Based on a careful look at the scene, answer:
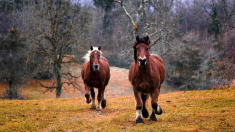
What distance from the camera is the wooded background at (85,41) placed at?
21.3 metres

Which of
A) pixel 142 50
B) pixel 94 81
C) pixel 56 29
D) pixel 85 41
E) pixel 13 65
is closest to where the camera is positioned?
pixel 142 50

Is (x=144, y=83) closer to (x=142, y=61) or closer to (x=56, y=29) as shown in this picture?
(x=142, y=61)

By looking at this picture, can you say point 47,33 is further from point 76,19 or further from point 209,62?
point 209,62

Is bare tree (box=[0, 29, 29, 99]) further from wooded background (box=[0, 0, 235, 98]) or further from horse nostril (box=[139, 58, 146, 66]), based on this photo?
horse nostril (box=[139, 58, 146, 66])

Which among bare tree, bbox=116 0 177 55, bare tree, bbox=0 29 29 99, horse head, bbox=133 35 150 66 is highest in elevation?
bare tree, bbox=116 0 177 55

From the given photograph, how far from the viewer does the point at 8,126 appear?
6500 mm

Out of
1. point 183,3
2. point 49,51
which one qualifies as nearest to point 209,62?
point 49,51

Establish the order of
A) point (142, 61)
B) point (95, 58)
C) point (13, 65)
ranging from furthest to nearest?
point (13, 65) < point (95, 58) < point (142, 61)

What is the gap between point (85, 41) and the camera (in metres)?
22.1

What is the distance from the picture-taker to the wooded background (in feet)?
69.9

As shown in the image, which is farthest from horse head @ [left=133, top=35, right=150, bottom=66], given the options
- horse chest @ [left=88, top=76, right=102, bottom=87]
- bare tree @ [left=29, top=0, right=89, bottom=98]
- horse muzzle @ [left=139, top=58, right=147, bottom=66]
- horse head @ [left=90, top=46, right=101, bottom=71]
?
bare tree @ [left=29, top=0, right=89, bottom=98]

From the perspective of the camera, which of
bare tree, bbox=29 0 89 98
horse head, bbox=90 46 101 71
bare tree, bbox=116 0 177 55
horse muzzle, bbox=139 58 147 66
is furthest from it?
Answer: bare tree, bbox=116 0 177 55

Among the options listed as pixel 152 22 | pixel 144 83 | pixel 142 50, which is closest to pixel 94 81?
pixel 144 83

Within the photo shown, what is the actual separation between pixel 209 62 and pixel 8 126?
31.1 meters
